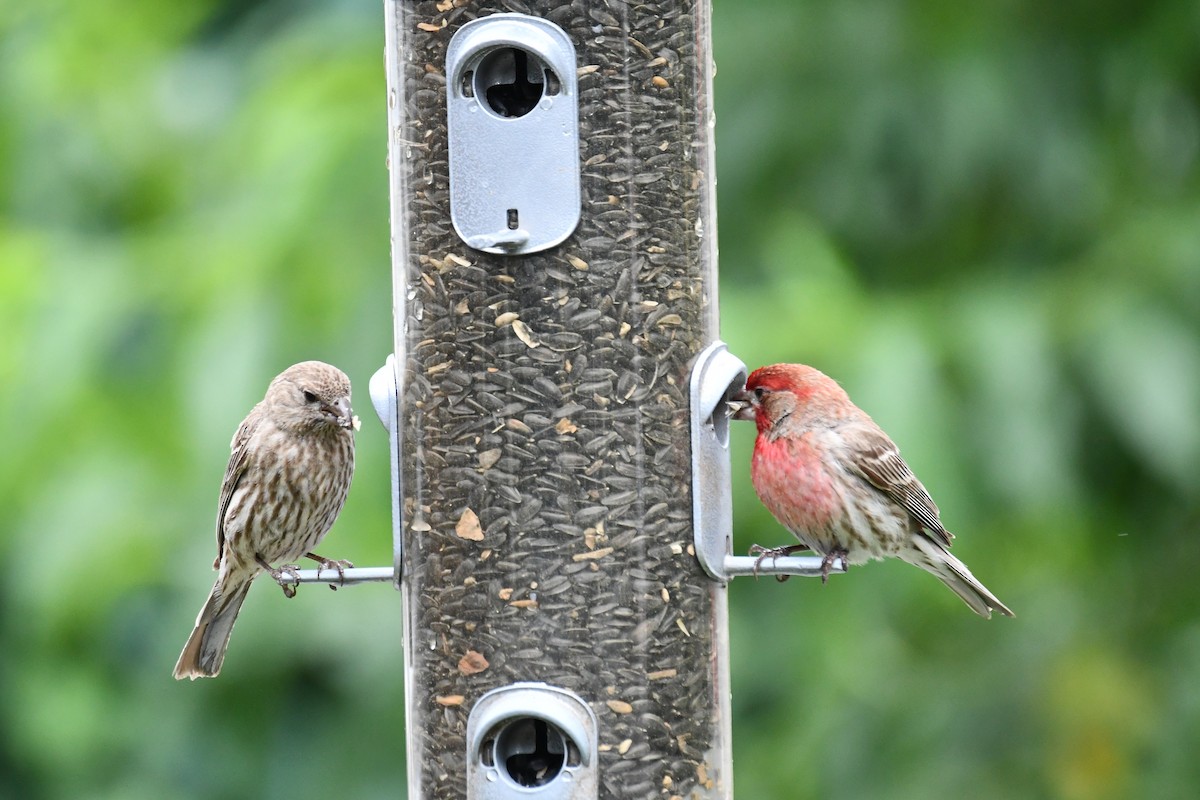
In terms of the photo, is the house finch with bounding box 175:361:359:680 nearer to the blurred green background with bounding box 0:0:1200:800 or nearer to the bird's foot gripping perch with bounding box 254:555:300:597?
the bird's foot gripping perch with bounding box 254:555:300:597

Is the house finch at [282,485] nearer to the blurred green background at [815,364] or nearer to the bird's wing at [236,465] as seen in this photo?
the bird's wing at [236,465]

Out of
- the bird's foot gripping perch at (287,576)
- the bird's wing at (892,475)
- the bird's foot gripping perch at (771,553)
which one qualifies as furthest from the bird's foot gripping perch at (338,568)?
the bird's wing at (892,475)

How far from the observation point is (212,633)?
7.36 m

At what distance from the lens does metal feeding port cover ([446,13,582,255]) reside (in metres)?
5.89

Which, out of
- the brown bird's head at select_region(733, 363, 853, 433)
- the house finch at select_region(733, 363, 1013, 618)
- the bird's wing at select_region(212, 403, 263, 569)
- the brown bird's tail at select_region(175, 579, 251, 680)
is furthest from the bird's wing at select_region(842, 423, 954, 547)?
the brown bird's tail at select_region(175, 579, 251, 680)

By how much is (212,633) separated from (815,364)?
2.41 meters

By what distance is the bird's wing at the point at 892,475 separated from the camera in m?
7.21

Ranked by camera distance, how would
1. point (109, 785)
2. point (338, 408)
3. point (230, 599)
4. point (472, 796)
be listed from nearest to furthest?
point (472, 796)
point (338, 408)
point (230, 599)
point (109, 785)

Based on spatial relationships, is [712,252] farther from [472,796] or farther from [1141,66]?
[1141,66]

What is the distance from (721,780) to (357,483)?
2551 millimetres

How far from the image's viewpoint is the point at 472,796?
5852 millimetres

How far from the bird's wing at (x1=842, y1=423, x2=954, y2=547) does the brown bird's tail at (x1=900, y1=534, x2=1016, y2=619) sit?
0.15ft

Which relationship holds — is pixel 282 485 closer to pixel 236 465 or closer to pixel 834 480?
pixel 236 465

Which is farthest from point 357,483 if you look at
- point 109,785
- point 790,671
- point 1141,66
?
point 1141,66
